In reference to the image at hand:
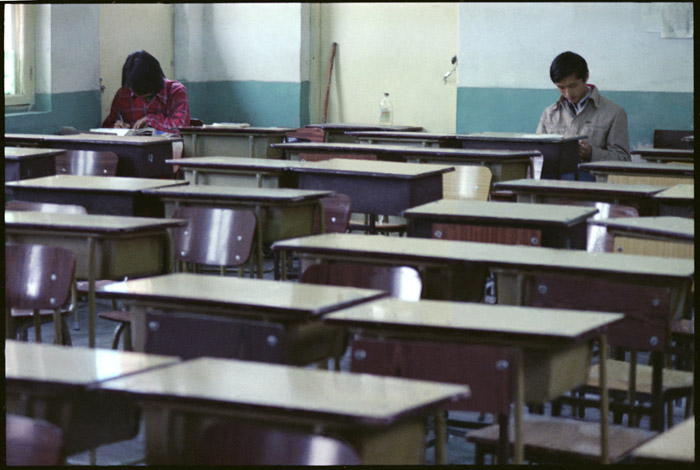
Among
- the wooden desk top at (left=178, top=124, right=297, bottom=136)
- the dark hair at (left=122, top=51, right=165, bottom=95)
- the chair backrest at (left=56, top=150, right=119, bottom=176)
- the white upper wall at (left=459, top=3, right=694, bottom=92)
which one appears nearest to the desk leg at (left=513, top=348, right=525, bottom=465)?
the chair backrest at (left=56, top=150, right=119, bottom=176)

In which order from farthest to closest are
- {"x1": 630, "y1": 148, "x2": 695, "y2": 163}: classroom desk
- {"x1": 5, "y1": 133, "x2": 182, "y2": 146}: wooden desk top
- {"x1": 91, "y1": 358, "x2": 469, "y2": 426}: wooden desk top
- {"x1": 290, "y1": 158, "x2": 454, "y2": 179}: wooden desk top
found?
{"x1": 630, "y1": 148, "x2": 695, "y2": 163}: classroom desk
{"x1": 5, "y1": 133, "x2": 182, "y2": 146}: wooden desk top
{"x1": 290, "y1": 158, "x2": 454, "y2": 179}: wooden desk top
{"x1": 91, "y1": 358, "x2": 469, "y2": 426}: wooden desk top

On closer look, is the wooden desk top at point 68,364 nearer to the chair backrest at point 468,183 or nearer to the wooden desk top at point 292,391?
the wooden desk top at point 292,391

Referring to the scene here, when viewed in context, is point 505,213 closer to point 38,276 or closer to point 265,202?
point 265,202

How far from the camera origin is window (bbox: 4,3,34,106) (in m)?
8.78

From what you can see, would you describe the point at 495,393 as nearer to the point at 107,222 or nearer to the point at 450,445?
the point at 450,445

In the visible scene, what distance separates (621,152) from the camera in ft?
22.6

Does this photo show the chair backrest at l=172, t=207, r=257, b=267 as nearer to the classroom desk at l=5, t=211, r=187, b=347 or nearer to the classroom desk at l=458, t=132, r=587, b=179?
the classroom desk at l=5, t=211, r=187, b=347

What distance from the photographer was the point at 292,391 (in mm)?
2084

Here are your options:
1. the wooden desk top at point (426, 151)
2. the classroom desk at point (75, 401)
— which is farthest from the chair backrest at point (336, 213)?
the classroom desk at point (75, 401)

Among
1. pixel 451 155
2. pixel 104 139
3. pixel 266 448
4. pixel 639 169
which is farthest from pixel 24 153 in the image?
pixel 266 448

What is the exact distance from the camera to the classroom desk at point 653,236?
391cm

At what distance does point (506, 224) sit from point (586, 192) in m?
1.07

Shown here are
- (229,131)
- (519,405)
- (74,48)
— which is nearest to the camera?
(519,405)

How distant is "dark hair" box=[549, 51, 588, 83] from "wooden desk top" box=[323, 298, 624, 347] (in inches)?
160
